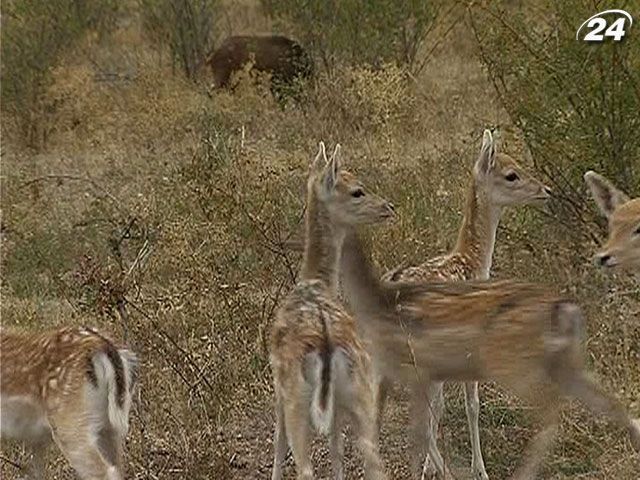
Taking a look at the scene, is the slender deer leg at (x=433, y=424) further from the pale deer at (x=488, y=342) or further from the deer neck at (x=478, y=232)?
the deer neck at (x=478, y=232)

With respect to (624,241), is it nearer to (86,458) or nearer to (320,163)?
(320,163)

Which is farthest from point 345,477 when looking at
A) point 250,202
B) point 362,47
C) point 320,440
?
point 362,47

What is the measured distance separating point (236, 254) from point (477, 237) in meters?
1.79

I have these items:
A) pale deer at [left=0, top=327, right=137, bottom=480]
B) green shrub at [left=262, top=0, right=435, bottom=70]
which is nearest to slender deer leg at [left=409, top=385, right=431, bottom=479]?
pale deer at [left=0, top=327, right=137, bottom=480]

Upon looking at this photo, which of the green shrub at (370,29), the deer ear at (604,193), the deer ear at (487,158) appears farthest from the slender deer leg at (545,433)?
the green shrub at (370,29)

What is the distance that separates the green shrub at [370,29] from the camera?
1972cm

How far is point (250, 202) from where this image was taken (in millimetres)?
9742

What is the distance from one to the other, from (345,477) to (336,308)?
122 centimetres

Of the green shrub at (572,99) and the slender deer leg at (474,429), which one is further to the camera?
the green shrub at (572,99)

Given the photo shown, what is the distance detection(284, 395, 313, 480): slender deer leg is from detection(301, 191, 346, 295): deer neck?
1060mm

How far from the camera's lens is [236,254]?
9250 millimetres

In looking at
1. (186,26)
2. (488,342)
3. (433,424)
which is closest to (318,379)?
(488,342)

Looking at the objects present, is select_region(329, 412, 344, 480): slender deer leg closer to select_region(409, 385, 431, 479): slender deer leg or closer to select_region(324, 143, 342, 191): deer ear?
select_region(409, 385, 431, 479): slender deer leg

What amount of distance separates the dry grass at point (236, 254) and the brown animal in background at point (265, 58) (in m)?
2.87
